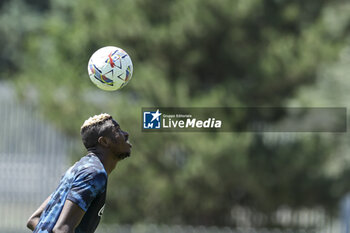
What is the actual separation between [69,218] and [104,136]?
2.87ft

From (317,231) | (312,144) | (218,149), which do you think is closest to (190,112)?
(218,149)

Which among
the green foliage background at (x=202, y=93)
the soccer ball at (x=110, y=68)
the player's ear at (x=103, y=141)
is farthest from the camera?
the green foliage background at (x=202, y=93)

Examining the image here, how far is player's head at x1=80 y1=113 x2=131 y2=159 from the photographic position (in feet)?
16.9

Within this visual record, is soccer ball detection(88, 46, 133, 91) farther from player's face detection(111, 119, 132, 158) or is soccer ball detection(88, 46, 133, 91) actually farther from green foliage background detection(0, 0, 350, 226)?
green foliage background detection(0, 0, 350, 226)

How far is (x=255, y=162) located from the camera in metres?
14.0

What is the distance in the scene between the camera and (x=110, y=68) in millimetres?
6793

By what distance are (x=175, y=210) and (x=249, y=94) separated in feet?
10.6

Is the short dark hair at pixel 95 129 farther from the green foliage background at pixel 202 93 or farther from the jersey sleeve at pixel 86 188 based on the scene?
the green foliage background at pixel 202 93

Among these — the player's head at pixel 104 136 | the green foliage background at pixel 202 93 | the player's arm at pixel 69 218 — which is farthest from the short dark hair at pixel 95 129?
the green foliage background at pixel 202 93

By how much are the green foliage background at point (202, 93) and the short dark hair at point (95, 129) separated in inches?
323

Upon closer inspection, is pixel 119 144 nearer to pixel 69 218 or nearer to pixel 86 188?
pixel 86 188

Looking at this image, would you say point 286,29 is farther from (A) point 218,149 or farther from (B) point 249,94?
(A) point 218,149

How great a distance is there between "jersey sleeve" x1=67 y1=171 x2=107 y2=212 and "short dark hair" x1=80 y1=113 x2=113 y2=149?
48cm

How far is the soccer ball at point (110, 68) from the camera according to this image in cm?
679
